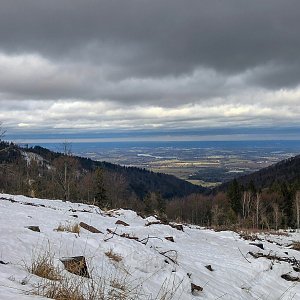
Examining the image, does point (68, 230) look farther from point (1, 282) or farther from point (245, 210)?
point (245, 210)

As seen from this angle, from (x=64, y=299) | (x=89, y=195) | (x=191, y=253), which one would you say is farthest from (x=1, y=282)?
(x=89, y=195)

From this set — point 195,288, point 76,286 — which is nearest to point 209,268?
point 195,288

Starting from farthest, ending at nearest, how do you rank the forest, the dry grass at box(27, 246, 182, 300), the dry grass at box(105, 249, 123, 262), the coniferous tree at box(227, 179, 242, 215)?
the coniferous tree at box(227, 179, 242, 215), the forest, the dry grass at box(105, 249, 123, 262), the dry grass at box(27, 246, 182, 300)

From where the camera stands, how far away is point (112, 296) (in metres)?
3.85

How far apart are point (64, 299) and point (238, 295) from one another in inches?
156

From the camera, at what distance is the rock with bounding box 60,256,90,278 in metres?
4.76

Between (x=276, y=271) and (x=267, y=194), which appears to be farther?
(x=267, y=194)

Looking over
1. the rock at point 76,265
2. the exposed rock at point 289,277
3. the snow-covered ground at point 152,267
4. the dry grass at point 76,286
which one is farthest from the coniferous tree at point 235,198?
the rock at point 76,265

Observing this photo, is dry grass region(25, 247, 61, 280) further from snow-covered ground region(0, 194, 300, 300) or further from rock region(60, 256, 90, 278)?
rock region(60, 256, 90, 278)

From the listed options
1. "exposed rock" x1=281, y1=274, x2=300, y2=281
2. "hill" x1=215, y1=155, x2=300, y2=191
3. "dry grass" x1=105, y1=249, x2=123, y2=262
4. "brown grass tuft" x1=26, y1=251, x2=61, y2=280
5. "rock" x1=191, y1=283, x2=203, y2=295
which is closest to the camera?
"brown grass tuft" x1=26, y1=251, x2=61, y2=280

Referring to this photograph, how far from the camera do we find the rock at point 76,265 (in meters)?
4.76

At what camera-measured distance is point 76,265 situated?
4.86m

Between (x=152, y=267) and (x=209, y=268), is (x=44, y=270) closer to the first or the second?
(x=152, y=267)

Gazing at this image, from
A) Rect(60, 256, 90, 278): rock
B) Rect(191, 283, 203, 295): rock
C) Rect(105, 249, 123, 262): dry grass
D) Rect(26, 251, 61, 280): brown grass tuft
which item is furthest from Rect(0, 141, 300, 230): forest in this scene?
Rect(26, 251, 61, 280): brown grass tuft
